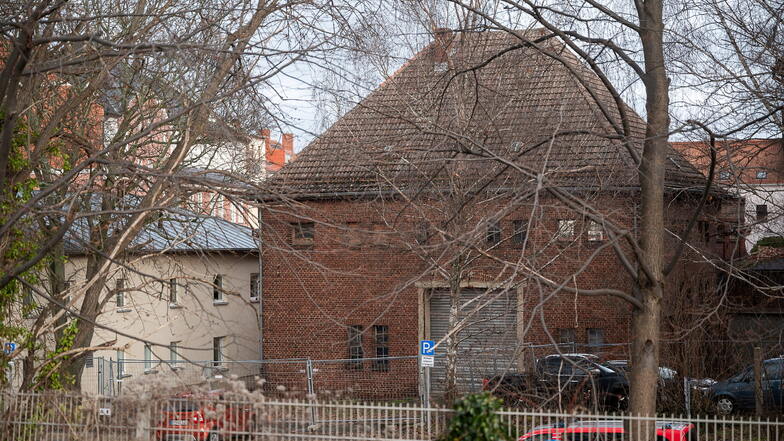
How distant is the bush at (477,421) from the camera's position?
8914 mm

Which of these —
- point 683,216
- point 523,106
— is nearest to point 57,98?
point 523,106

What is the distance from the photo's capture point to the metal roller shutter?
1869cm

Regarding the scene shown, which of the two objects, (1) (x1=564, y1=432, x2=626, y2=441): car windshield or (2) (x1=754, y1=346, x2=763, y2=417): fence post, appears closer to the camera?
(1) (x1=564, y1=432, x2=626, y2=441): car windshield

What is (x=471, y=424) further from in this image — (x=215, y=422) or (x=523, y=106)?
(x=523, y=106)

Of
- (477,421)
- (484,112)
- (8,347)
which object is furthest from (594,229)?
(8,347)

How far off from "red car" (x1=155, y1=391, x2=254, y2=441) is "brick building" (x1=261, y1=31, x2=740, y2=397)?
5.68ft

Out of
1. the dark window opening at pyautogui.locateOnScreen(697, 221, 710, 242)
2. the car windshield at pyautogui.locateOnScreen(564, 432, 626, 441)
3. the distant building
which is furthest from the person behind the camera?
the dark window opening at pyautogui.locateOnScreen(697, 221, 710, 242)

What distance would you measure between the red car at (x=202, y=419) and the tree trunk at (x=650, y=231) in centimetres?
475

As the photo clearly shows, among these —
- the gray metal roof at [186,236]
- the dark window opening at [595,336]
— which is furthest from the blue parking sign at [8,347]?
the dark window opening at [595,336]

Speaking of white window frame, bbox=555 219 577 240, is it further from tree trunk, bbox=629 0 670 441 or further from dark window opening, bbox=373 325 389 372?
dark window opening, bbox=373 325 389 372

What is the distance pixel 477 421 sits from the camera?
29.3 feet

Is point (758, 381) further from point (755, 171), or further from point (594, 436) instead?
point (594, 436)

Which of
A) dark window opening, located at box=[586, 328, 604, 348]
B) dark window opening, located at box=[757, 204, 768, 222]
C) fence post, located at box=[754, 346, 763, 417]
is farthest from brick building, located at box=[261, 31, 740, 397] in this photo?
fence post, located at box=[754, 346, 763, 417]

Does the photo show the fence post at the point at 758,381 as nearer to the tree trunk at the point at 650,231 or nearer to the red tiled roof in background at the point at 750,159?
the red tiled roof in background at the point at 750,159
